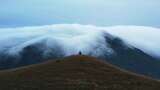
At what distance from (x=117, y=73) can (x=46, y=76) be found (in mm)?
10361

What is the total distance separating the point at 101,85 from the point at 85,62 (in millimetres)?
13517

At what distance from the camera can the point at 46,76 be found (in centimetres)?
6450

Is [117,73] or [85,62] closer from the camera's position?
[117,73]

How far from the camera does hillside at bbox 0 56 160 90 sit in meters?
58.8

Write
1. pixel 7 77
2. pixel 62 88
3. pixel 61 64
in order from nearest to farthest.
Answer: pixel 62 88 < pixel 7 77 < pixel 61 64

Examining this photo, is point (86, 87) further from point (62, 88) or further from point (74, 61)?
point (74, 61)

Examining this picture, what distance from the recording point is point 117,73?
68188 millimetres

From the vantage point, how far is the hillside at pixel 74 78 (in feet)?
193

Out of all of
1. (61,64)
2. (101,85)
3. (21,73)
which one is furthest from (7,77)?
(101,85)

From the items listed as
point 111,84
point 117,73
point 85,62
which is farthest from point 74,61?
point 111,84

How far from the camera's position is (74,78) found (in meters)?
63.1

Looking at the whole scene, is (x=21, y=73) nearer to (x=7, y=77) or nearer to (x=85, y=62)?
(x=7, y=77)

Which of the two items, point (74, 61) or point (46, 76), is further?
point (74, 61)

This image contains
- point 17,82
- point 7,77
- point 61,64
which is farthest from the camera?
point 61,64
